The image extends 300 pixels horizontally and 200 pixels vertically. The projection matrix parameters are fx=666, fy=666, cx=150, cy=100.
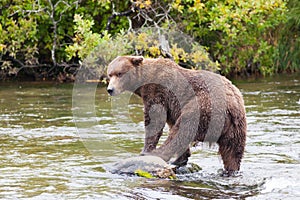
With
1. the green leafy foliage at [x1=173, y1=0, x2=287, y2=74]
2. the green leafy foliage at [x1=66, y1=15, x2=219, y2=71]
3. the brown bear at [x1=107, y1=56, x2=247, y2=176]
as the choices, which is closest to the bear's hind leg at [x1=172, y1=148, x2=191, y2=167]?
the brown bear at [x1=107, y1=56, x2=247, y2=176]

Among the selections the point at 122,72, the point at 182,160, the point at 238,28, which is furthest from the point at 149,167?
the point at 238,28

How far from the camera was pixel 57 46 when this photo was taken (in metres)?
16.5

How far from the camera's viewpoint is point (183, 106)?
6852 millimetres

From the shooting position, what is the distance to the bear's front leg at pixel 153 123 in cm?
692

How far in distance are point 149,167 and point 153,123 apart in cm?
50

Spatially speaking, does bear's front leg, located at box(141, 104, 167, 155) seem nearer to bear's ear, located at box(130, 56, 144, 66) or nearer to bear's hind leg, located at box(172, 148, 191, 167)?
bear's hind leg, located at box(172, 148, 191, 167)

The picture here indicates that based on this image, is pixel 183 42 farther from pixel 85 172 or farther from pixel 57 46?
pixel 85 172

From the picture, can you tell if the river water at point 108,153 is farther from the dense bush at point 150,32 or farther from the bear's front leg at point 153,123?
the dense bush at point 150,32

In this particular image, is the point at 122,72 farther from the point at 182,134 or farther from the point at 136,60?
the point at 182,134

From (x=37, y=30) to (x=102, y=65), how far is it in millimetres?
2745

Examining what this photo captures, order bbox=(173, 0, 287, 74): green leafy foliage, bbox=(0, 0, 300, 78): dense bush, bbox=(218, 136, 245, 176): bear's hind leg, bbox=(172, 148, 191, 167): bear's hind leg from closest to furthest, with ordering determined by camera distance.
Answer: bbox=(218, 136, 245, 176): bear's hind leg → bbox=(172, 148, 191, 167): bear's hind leg → bbox=(0, 0, 300, 78): dense bush → bbox=(173, 0, 287, 74): green leafy foliage

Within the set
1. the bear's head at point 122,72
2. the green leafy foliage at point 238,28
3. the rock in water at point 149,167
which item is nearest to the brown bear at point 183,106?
the bear's head at point 122,72

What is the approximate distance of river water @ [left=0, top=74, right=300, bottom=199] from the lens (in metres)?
6.18

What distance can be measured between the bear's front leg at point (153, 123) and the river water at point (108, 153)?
481 mm
